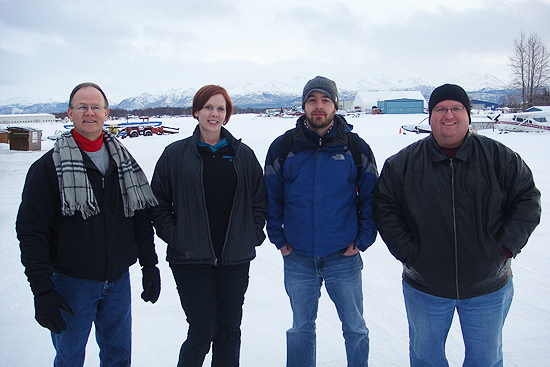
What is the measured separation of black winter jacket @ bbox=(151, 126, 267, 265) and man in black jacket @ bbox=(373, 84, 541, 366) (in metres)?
0.79

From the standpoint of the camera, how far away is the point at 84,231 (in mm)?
1895

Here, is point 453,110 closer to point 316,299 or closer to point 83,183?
point 316,299

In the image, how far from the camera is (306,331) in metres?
2.22

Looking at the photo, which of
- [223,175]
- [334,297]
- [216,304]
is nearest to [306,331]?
[334,297]

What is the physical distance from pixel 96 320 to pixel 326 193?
5.00 feet

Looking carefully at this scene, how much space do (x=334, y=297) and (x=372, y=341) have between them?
71 cm

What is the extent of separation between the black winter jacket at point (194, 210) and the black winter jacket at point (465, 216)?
32.4 inches

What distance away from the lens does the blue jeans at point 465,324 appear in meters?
1.84

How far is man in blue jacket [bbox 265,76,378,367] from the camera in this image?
2.15 meters

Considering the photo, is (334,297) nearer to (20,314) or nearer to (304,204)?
(304,204)

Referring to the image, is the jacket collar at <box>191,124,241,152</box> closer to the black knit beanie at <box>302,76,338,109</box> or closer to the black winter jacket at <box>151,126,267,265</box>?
the black winter jacket at <box>151,126,267,265</box>

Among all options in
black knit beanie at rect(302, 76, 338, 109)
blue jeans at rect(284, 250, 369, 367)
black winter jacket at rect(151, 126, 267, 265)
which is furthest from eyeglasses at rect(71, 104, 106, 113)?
blue jeans at rect(284, 250, 369, 367)

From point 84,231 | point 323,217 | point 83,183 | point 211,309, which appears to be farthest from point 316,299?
point 83,183

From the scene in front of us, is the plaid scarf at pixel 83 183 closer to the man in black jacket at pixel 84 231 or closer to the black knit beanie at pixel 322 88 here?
the man in black jacket at pixel 84 231
